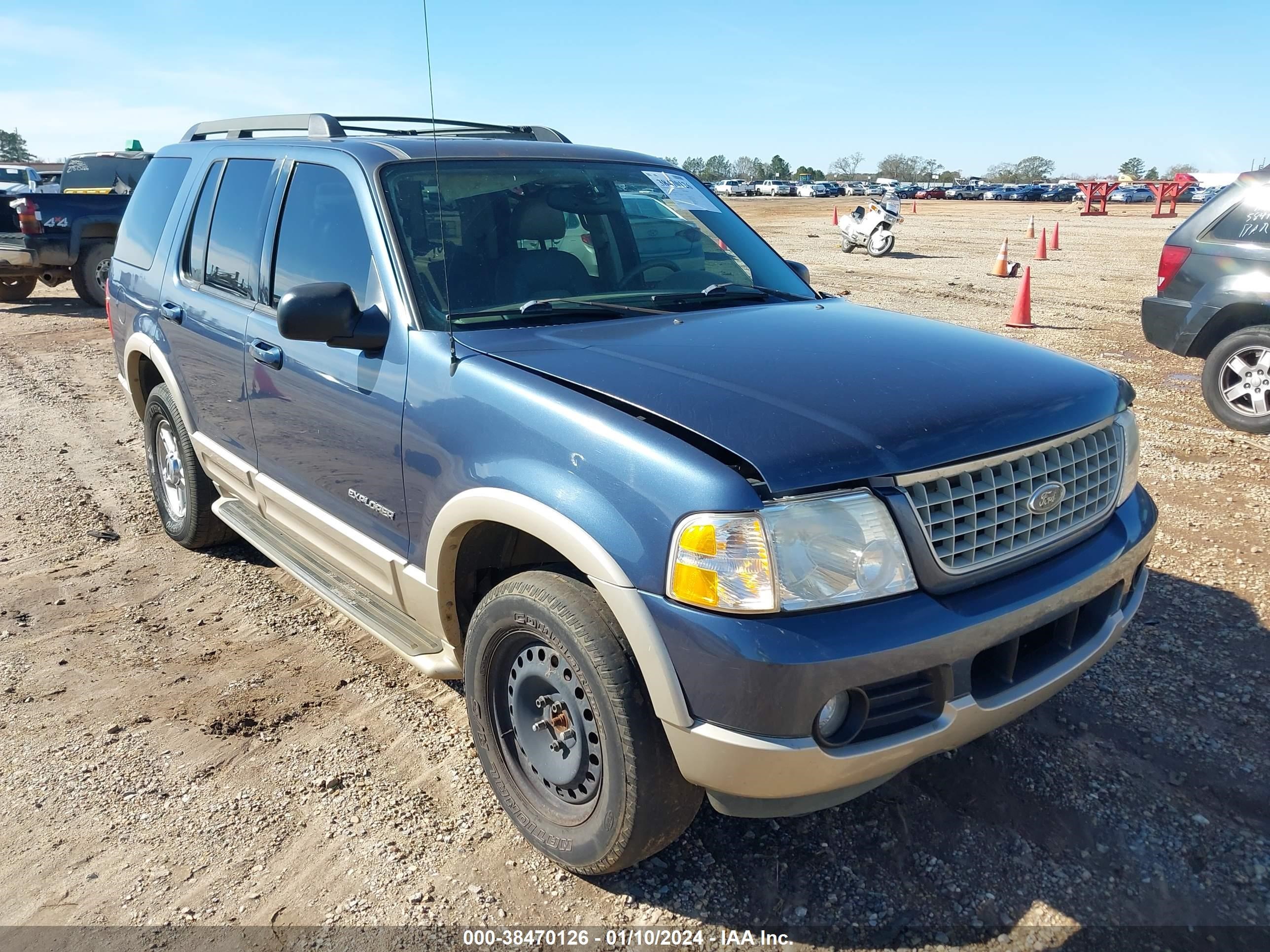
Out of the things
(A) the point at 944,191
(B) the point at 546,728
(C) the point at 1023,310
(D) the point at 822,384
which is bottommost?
(A) the point at 944,191

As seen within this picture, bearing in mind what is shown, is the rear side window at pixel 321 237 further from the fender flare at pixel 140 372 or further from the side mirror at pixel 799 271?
the side mirror at pixel 799 271

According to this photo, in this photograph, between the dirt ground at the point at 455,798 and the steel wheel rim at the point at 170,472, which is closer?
the dirt ground at the point at 455,798

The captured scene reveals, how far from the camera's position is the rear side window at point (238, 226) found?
12.9 ft

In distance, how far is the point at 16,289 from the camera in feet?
48.4

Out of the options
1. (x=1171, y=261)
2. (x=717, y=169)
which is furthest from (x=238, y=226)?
(x=717, y=169)

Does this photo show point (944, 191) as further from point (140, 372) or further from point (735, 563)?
point (735, 563)

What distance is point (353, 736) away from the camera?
11.3 feet

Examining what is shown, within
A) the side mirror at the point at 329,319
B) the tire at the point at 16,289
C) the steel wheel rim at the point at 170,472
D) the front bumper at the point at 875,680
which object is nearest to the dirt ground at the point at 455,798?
the steel wheel rim at the point at 170,472

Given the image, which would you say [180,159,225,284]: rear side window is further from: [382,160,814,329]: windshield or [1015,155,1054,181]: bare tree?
[1015,155,1054,181]: bare tree

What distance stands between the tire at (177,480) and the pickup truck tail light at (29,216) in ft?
30.0

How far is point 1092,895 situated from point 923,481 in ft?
4.26

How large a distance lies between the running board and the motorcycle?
61.4ft

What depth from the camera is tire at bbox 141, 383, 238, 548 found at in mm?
4789

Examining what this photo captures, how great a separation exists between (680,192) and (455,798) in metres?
2.59
